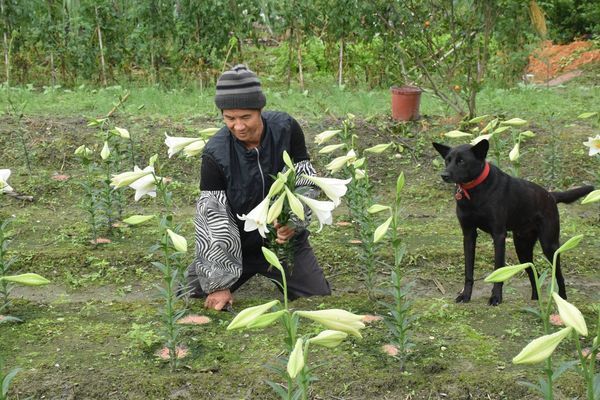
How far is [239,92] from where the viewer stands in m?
4.20

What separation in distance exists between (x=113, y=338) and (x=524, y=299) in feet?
7.02

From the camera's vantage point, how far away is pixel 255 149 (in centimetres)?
444

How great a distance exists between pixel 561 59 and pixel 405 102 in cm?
680

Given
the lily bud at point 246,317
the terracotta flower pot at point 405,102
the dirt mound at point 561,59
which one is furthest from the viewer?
the dirt mound at point 561,59

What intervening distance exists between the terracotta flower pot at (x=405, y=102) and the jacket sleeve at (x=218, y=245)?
4061mm

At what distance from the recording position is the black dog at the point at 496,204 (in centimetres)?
432

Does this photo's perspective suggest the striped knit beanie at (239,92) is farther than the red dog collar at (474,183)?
No

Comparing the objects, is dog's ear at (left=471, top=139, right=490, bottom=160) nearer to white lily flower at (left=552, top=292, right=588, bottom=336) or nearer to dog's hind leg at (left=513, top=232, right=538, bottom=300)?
→ dog's hind leg at (left=513, top=232, right=538, bottom=300)

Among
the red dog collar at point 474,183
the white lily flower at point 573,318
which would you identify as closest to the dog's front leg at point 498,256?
the red dog collar at point 474,183

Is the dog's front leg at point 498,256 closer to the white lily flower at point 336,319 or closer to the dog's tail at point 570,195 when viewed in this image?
the dog's tail at point 570,195

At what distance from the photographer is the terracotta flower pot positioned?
8.26 metres

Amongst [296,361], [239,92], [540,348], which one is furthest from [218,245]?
[540,348]

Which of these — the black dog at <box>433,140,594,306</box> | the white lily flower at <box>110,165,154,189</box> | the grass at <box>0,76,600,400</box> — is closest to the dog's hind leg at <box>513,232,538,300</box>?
the black dog at <box>433,140,594,306</box>

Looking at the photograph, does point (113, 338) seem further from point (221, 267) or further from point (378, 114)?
point (378, 114)
